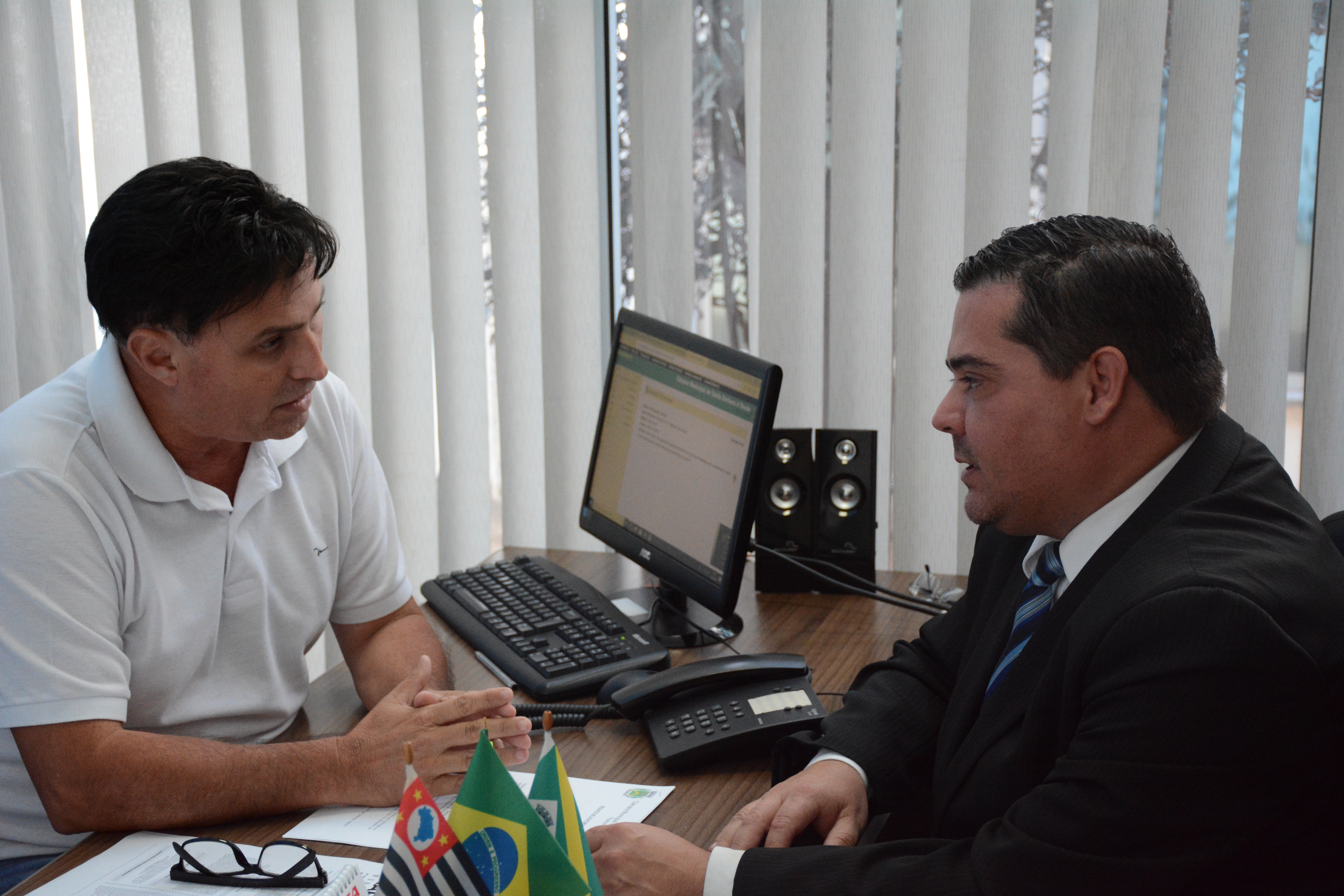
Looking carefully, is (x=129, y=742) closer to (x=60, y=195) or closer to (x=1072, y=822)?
(x=1072, y=822)

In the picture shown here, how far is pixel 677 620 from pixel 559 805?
90 cm

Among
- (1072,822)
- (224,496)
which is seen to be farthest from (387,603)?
(1072,822)

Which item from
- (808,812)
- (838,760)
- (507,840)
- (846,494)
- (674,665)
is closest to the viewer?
(507,840)

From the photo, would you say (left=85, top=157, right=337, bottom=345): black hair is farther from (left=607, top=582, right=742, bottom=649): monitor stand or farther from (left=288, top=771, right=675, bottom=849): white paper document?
(left=607, top=582, right=742, bottom=649): monitor stand

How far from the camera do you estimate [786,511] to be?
6.40ft

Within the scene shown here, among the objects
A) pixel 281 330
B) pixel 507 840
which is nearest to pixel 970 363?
pixel 507 840

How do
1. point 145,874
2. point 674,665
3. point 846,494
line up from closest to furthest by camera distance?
point 145,874, point 674,665, point 846,494

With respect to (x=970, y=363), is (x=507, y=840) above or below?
below

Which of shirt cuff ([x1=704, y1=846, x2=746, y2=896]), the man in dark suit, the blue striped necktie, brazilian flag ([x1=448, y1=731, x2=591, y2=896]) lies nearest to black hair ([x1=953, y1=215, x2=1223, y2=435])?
the man in dark suit

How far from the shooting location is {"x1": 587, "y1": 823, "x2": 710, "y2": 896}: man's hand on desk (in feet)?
3.51

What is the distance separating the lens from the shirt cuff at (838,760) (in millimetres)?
1311

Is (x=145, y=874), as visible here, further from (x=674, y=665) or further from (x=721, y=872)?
(x=674, y=665)

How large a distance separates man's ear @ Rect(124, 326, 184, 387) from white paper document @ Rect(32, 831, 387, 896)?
22.4 inches

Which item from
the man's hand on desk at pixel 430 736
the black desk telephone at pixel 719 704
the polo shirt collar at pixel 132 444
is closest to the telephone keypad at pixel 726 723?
the black desk telephone at pixel 719 704
